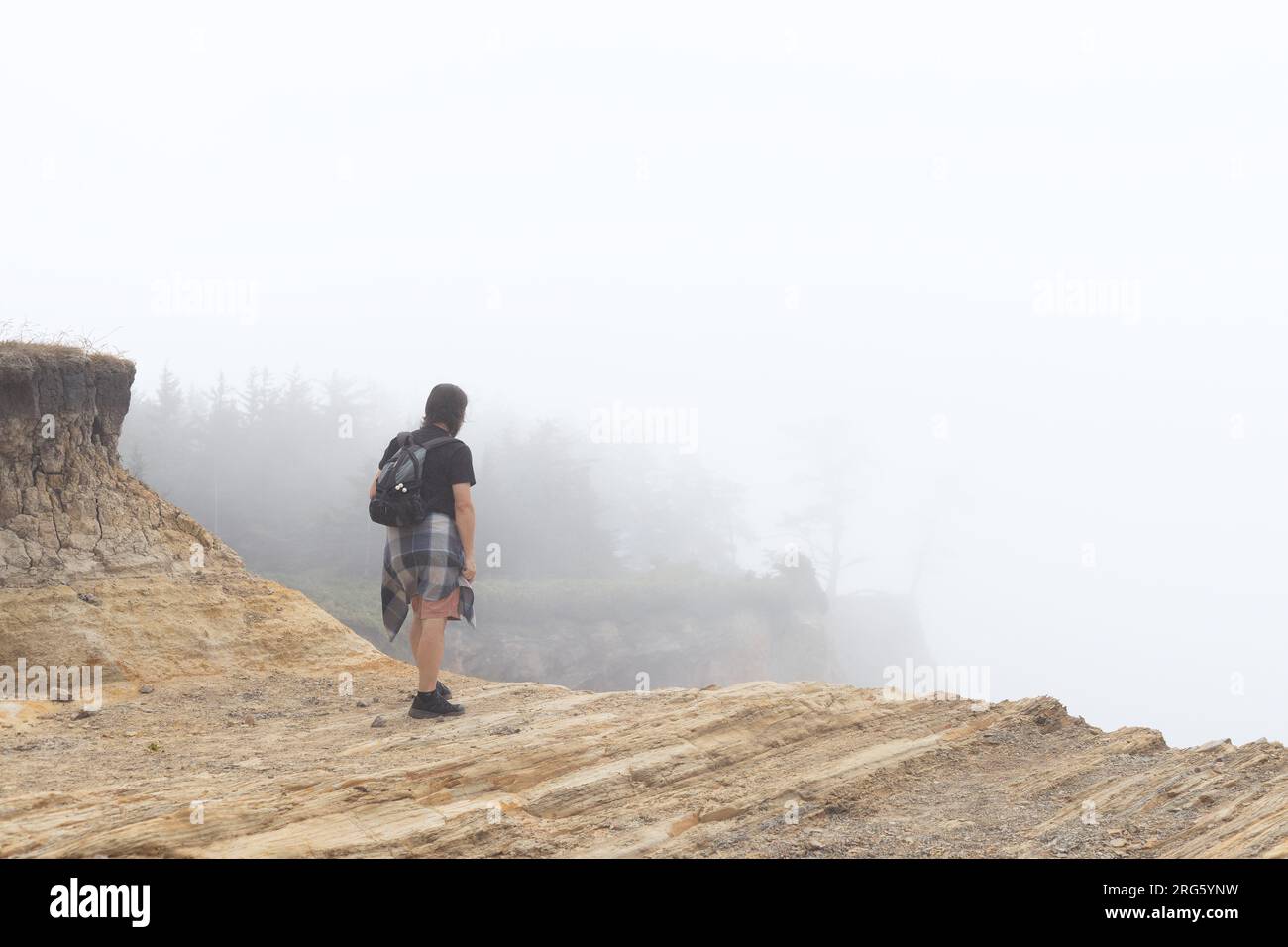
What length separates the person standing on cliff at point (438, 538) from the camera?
6.93m

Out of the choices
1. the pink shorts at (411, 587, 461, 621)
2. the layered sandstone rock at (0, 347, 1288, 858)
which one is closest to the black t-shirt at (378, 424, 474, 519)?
the pink shorts at (411, 587, 461, 621)

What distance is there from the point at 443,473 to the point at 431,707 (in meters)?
1.78

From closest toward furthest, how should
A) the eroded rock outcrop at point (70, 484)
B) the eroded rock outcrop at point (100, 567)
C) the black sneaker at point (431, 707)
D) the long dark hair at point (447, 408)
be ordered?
the long dark hair at point (447, 408), the black sneaker at point (431, 707), the eroded rock outcrop at point (100, 567), the eroded rock outcrop at point (70, 484)

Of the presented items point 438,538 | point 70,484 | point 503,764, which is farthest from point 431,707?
point 70,484

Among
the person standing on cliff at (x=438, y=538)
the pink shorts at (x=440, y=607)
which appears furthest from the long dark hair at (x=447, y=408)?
the pink shorts at (x=440, y=607)

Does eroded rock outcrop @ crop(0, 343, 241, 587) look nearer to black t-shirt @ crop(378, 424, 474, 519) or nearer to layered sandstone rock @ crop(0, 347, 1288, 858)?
layered sandstone rock @ crop(0, 347, 1288, 858)

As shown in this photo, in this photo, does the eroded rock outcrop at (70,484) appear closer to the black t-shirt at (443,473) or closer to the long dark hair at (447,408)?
the black t-shirt at (443,473)

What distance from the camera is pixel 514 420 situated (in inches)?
2228

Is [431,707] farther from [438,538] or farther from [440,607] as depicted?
[438,538]

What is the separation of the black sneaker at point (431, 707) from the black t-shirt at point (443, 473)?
1407mm

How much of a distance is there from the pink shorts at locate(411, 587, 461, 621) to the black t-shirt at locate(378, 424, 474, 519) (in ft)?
1.94

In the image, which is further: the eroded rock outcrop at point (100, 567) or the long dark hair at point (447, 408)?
the eroded rock outcrop at point (100, 567)

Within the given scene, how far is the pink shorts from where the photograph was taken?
695cm

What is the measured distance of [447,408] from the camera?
23.1 ft
